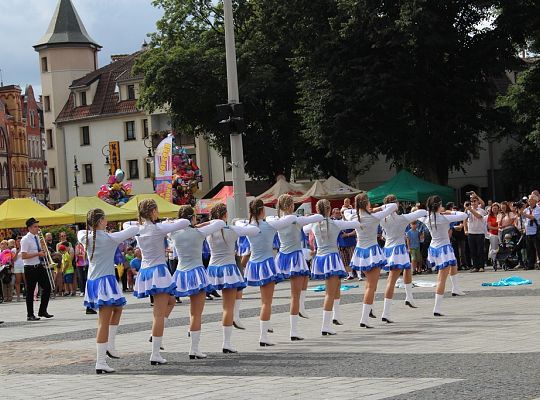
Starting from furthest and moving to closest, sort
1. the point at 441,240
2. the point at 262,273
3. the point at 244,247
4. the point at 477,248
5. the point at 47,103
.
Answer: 1. the point at 47,103
2. the point at 477,248
3. the point at 441,240
4. the point at 244,247
5. the point at 262,273

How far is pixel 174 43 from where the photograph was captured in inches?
2448

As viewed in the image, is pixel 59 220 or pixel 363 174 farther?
pixel 363 174

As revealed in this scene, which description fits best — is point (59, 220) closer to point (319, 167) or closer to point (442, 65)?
point (442, 65)

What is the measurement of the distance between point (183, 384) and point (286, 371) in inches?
48.6

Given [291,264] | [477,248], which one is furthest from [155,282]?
[477,248]

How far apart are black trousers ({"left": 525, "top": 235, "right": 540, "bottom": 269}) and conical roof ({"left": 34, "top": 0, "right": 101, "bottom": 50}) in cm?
7347

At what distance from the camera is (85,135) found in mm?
93438

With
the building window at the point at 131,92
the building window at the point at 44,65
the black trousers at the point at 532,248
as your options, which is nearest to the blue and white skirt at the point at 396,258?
the black trousers at the point at 532,248

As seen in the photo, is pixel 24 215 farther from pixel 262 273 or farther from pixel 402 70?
pixel 262 273

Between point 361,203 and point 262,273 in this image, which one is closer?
point 262,273

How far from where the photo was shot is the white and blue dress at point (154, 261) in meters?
14.3

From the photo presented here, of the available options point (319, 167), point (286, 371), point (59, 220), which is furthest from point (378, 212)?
point (319, 167)

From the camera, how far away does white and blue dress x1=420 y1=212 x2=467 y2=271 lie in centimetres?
1939

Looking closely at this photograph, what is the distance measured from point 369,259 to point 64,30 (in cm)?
8474
